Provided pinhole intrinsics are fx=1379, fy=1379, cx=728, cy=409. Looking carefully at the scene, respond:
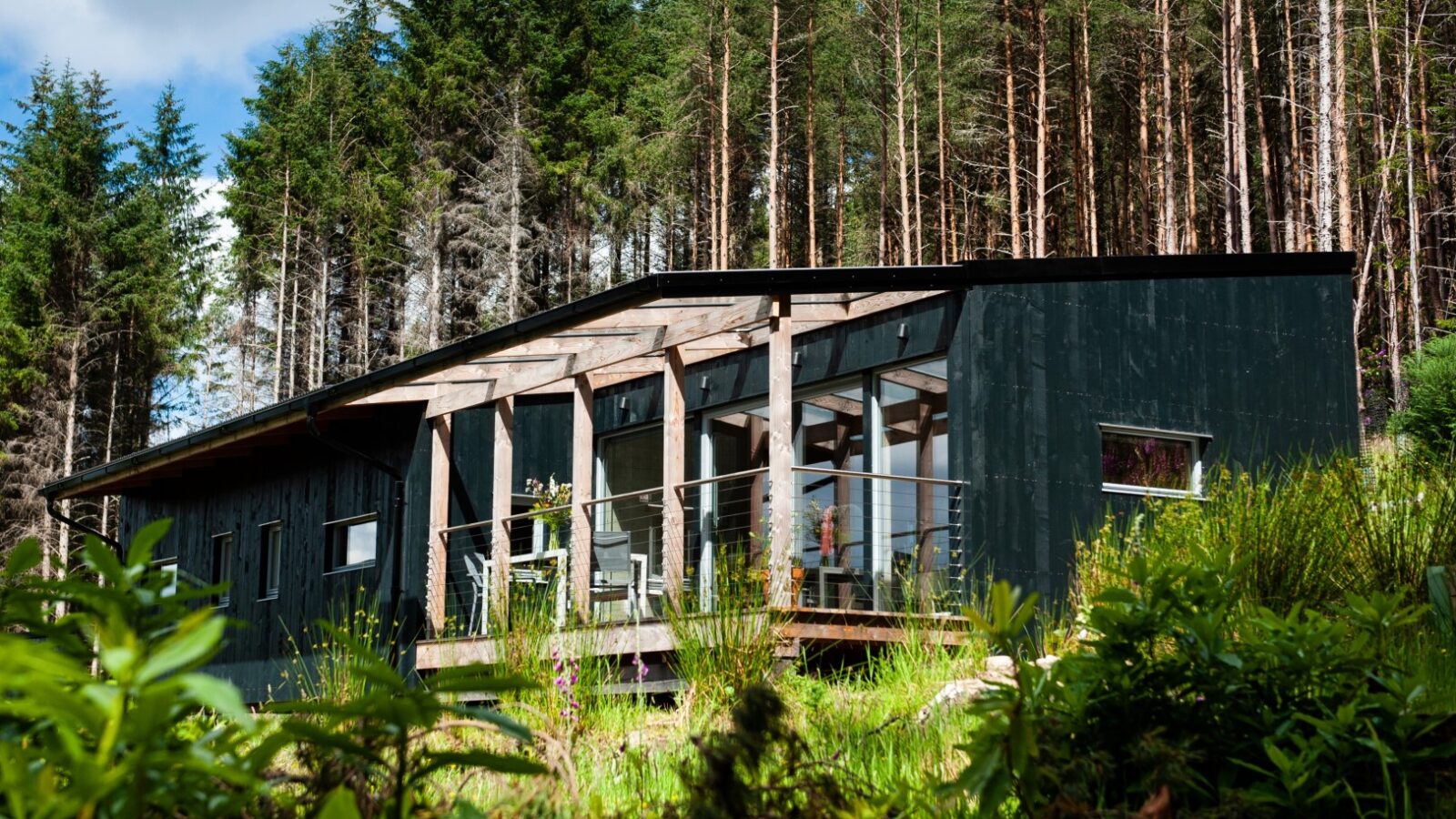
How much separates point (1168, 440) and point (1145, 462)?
320mm

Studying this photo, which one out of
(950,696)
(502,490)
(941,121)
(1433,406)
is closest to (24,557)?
(950,696)

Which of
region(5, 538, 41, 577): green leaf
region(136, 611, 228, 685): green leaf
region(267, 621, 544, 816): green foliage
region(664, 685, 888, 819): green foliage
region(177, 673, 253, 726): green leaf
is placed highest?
region(5, 538, 41, 577): green leaf

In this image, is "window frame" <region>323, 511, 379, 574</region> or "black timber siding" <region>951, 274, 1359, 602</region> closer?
"black timber siding" <region>951, 274, 1359, 602</region>

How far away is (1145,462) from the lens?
10.7 metres

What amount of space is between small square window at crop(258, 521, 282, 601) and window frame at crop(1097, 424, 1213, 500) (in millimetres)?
8861

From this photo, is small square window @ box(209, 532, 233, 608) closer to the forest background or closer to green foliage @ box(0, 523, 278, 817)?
the forest background

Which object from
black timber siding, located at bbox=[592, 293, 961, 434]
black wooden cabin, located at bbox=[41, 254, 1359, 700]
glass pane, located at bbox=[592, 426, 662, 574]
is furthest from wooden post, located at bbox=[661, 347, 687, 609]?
glass pane, located at bbox=[592, 426, 662, 574]

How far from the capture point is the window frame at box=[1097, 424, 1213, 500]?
10500 mm

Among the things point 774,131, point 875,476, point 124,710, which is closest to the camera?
point 124,710

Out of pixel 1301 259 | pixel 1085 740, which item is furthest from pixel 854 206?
pixel 1085 740

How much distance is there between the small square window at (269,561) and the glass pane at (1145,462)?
8.87 metres

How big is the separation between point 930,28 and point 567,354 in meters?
20.8

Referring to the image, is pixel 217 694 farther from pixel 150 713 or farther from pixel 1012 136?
pixel 1012 136

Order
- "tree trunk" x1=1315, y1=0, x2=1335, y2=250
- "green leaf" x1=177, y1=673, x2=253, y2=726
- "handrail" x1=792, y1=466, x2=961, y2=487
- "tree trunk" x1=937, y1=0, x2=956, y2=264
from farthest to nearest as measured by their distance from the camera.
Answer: "tree trunk" x1=937, y1=0, x2=956, y2=264
"tree trunk" x1=1315, y1=0, x2=1335, y2=250
"handrail" x1=792, y1=466, x2=961, y2=487
"green leaf" x1=177, y1=673, x2=253, y2=726
